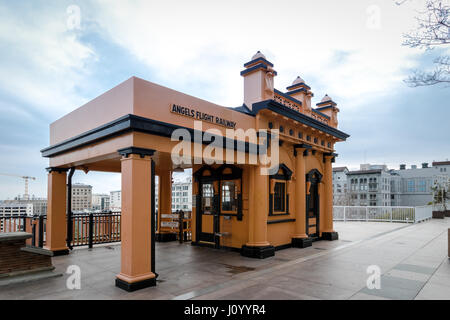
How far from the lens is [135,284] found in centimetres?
543

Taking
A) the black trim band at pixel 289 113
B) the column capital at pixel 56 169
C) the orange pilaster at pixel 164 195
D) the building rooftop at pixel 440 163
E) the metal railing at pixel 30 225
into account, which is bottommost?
the metal railing at pixel 30 225

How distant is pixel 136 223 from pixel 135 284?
114cm

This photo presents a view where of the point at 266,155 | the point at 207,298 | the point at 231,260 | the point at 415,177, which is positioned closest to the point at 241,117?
the point at 266,155

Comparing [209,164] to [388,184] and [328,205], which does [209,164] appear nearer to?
[328,205]

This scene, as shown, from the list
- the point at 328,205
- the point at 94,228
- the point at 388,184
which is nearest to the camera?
the point at 94,228

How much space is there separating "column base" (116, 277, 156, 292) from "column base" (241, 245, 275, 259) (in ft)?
11.5

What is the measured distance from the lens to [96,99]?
22.9 feet

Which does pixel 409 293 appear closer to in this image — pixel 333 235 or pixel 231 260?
pixel 231 260

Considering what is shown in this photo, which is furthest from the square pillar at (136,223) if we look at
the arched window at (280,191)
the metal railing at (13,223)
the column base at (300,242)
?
the column base at (300,242)

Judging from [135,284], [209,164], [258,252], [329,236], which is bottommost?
[329,236]

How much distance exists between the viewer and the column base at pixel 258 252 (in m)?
8.36

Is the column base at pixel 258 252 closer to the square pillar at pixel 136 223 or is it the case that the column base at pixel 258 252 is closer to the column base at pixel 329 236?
the square pillar at pixel 136 223

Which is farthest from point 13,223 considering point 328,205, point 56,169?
point 328,205

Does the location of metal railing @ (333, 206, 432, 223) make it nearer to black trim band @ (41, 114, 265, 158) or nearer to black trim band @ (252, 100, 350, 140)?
black trim band @ (252, 100, 350, 140)
